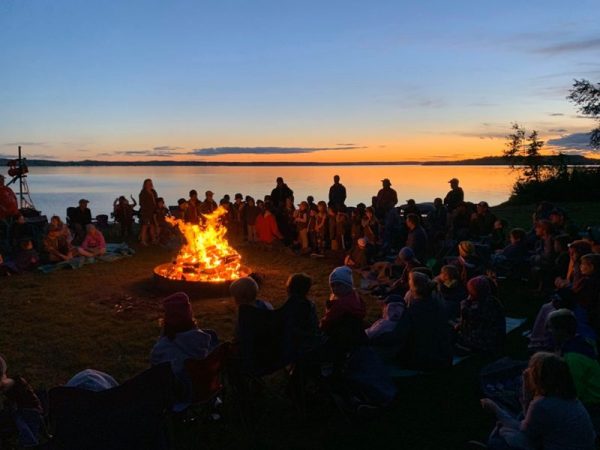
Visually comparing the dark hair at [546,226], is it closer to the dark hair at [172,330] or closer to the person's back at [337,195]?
the person's back at [337,195]

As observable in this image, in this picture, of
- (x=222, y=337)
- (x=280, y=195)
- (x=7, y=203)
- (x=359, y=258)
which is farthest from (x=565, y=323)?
(x=7, y=203)

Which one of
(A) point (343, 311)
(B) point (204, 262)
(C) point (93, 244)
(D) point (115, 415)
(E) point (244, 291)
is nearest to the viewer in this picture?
(D) point (115, 415)

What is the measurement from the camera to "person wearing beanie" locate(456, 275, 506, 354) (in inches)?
270

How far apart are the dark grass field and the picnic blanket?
1.20 ft

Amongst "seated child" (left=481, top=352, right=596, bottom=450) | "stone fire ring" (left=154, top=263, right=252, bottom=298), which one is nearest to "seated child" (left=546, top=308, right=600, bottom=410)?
"seated child" (left=481, top=352, right=596, bottom=450)

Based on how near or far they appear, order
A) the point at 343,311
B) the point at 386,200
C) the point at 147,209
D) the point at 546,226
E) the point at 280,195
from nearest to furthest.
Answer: the point at 343,311
the point at 546,226
the point at 386,200
the point at 147,209
the point at 280,195

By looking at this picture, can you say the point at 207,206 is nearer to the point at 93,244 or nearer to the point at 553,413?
the point at 93,244

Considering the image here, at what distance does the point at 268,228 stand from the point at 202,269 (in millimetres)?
5114

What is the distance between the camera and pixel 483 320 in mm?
6965

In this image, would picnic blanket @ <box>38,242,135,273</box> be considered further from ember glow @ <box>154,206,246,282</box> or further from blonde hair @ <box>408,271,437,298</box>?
blonde hair @ <box>408,271,437,298</box>

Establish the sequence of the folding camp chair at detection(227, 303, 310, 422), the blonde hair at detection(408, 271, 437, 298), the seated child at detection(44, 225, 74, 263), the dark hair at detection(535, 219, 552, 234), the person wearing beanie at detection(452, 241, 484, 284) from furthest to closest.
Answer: the seated child at detection(44, 225, 74, 263), the dark hair at detection(535, 219, 552, 234), the person wearing beanie at detection(452, 241, 484, 284), the blonde hair at detection(408, 271, 437, 298), the folding camp chair at detection(227, 303, 310, 422)

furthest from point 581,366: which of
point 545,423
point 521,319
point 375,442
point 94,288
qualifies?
point 94,288

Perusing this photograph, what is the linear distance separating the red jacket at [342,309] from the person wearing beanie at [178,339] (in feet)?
4.38

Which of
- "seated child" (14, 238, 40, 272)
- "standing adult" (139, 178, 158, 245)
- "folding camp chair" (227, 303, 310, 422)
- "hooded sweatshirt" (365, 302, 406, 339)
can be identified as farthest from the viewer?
"standing adult" (139, 178, 158, 245)
